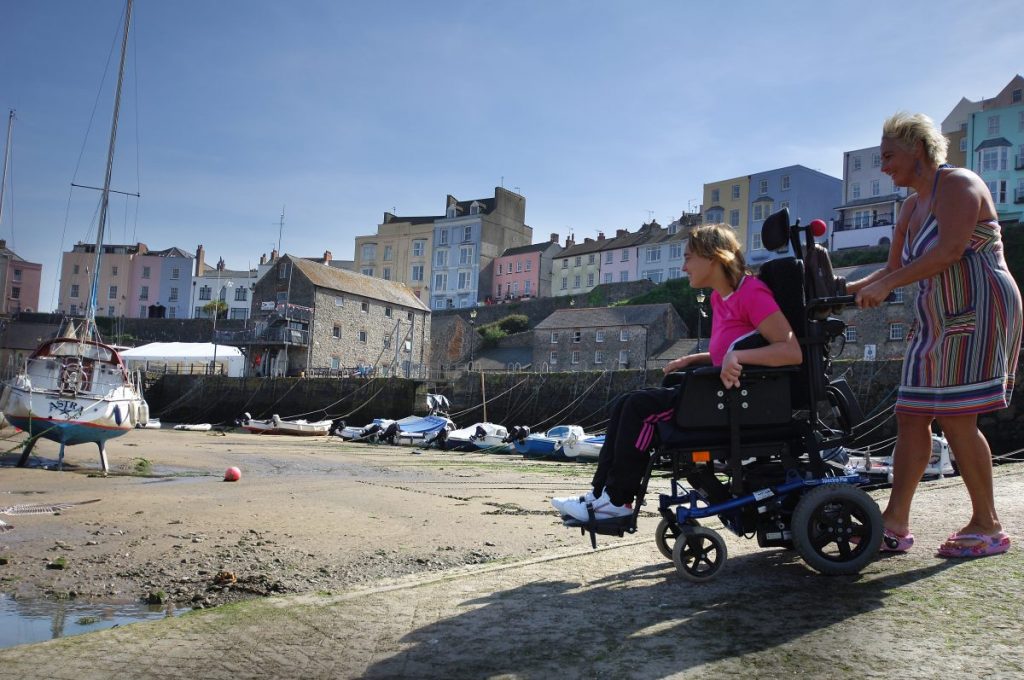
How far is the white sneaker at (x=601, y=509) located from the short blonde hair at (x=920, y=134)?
2333 mm

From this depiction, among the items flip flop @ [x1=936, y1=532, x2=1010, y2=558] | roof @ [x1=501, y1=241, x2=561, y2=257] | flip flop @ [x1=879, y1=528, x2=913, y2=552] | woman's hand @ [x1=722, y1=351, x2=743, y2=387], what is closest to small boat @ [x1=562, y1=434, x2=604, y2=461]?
flip flop @ [x1=879, y1=528, x2=913, y2=552]

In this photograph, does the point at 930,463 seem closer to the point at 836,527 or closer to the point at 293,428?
the point at 836,527

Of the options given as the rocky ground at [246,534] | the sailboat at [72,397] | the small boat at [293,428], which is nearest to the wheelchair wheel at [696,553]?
the rocky ground at [246,534]

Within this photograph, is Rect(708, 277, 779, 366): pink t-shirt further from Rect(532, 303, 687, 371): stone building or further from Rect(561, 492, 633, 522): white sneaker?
Rect(532, 303, 687, 371): stone building

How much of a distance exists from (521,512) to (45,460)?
12.9 m

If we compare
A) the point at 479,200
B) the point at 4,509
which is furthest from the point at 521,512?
the point at 479,200

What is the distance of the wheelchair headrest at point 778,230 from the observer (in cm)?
384

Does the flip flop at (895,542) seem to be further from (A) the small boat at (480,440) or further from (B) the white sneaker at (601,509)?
(A) the small boat at (480,440)

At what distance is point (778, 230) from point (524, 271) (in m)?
81.1

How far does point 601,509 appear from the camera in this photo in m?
3.56

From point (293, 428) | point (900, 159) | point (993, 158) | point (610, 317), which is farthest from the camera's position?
point (993, 158)

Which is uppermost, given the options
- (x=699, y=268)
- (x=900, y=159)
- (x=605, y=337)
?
(x=605, y=337)

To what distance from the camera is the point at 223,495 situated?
31.4 ft

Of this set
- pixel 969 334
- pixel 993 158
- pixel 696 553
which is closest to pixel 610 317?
pixel 993 158
